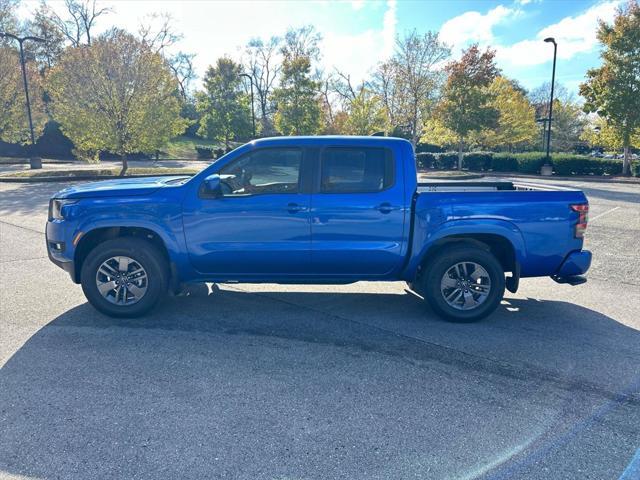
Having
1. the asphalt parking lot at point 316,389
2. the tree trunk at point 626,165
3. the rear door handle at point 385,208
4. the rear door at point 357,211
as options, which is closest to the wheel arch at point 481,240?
the rear door at point 357,211

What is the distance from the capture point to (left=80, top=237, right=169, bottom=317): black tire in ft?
15.4

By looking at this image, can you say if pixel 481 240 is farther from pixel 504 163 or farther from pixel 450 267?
pixel 504 163

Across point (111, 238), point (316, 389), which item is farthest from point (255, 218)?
point (316, 389)

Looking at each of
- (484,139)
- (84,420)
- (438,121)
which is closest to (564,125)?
(484,139)

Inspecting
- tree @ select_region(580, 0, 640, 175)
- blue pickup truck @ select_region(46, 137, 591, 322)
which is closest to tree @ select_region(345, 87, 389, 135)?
tree @ select_region(580, 0, 640, 175)

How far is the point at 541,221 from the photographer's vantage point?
4652mm

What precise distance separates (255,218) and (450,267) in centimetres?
205

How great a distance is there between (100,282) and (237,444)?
278 cm

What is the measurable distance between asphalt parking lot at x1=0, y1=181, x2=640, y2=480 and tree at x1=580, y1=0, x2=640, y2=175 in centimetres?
2377

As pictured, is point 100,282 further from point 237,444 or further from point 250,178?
point 237,444

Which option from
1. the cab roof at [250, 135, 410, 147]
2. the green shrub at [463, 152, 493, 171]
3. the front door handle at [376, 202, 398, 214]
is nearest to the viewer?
the front door handle at [376, 202, 398, 214]

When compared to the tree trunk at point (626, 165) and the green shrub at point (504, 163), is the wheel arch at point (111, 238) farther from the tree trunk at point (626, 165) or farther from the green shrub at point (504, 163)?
the green shrub at point (504, 163)

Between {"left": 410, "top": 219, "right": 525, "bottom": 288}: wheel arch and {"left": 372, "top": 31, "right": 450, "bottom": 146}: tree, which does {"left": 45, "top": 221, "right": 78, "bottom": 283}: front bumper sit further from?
{"left": 372, "top": 31, "right": 450, "bottom": 146}: tree

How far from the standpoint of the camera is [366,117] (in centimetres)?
3622
